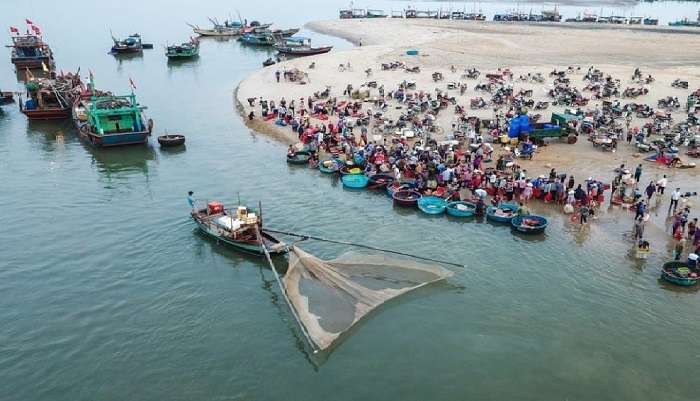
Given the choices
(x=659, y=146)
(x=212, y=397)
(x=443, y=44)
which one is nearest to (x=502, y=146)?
(x=659, y=146)

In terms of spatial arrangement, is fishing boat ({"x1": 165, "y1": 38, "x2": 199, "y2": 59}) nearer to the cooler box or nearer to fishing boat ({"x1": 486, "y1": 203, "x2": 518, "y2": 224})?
the cooler box

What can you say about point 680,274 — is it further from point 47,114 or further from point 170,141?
point 47,114

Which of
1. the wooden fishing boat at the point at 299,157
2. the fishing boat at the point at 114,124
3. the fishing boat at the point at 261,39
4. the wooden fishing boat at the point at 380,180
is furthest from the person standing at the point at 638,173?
the fishing boat at the point at 261,39

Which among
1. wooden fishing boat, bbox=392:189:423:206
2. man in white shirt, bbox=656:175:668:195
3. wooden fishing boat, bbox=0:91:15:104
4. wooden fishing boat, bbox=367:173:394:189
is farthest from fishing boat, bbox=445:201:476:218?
wooden fishing boat, bbox=0:91:15:104

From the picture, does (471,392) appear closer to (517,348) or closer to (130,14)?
(517,348)

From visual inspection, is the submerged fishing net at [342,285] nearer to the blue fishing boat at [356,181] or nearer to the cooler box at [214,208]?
the cooler box at [214,208]

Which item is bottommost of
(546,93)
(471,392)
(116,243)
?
(471,392)
